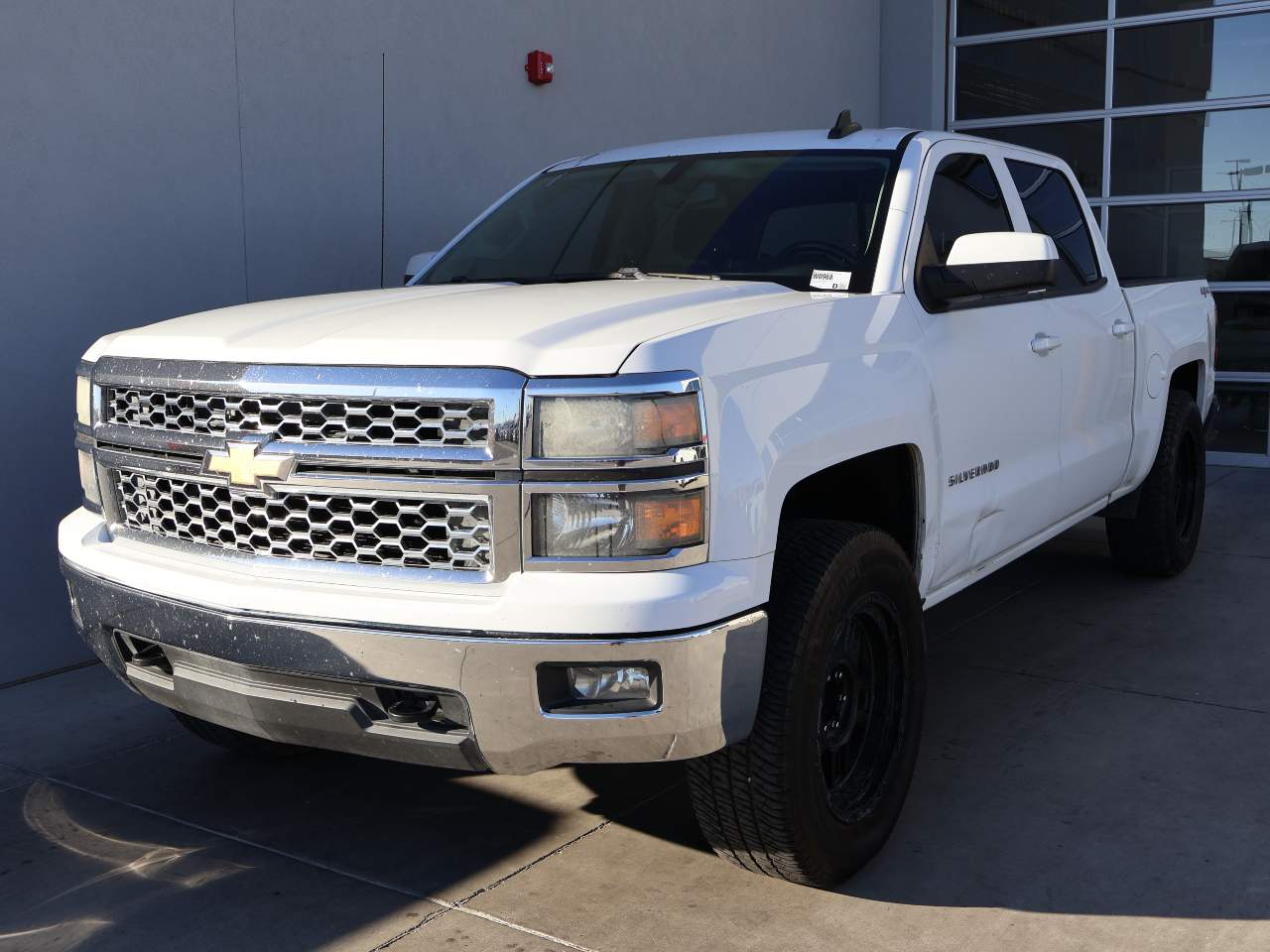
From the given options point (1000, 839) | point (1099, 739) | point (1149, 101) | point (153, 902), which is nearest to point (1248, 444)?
point (1149, 101)

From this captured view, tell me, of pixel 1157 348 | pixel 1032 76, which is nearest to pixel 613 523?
pixel 1157 348

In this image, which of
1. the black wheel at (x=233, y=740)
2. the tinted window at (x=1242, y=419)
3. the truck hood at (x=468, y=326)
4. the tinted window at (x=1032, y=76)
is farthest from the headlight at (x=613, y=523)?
the tinted window at (x=1032, y=76)

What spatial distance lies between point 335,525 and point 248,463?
23 centimetres

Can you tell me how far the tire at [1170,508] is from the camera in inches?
230

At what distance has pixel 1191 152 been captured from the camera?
34.7 feet

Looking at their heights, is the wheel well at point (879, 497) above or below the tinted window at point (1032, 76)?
below

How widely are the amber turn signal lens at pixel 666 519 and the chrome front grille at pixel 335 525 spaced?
301 mm

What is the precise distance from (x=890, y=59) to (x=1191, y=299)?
6442 millimetres

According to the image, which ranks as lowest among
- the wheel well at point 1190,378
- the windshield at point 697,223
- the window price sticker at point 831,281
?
the wheel well at point 1190,378

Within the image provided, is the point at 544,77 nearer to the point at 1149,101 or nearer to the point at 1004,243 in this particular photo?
the point at 1004,243

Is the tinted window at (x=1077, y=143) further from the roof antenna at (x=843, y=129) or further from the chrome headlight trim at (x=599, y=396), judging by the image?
the chrome headlight trim at (x=599, y=396)

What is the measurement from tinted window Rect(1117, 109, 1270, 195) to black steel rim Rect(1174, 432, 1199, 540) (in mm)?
4920

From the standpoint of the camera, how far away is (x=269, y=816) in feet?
12.1

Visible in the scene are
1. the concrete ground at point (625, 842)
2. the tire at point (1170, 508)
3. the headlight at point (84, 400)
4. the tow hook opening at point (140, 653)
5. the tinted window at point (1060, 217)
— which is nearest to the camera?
the concrete ground at point (625, 842)
